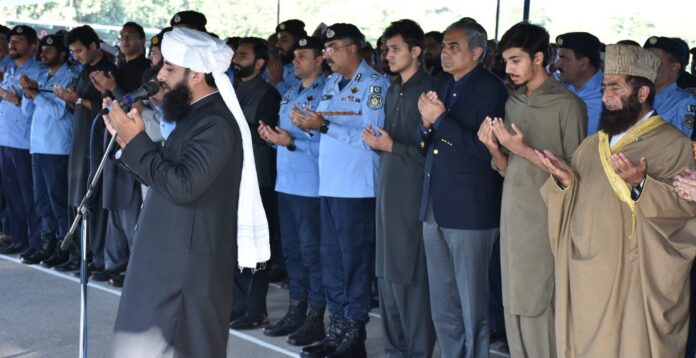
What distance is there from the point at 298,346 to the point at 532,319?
5.77 feet

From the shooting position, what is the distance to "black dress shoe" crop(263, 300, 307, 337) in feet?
18.7

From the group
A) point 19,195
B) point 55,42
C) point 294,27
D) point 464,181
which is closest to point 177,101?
point 464,181

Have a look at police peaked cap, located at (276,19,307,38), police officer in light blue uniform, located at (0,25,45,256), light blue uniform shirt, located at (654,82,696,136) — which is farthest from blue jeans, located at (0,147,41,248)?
light blue uniform shirt, located at (654,82,696,136)

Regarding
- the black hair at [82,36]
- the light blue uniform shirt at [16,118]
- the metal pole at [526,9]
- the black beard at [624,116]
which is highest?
the metal pole at [526,9]

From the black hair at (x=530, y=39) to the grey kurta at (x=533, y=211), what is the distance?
0.48 feet

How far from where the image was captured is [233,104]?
3.56m

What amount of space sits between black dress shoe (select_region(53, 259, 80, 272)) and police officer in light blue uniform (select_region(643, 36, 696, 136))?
4.46m

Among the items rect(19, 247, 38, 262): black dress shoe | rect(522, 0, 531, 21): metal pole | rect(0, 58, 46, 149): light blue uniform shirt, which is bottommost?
rect(19, 247, 38, 262): black dress shoe

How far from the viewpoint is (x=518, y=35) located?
421 centimetres

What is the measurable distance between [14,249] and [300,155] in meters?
3.57

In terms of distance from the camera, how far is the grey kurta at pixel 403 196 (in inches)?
188

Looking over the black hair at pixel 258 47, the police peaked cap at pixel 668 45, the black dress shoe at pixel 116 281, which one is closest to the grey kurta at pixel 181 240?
the black hair at pixel 258 47

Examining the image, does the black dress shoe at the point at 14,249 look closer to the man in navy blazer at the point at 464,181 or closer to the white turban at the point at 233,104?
A: the man in navy blazer at the point at 464,181

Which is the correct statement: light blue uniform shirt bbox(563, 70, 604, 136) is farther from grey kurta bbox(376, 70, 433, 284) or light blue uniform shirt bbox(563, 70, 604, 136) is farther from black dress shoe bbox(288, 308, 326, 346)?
black dress shoe bbox(288, 308, 326, 346)
